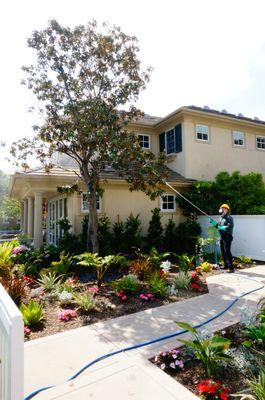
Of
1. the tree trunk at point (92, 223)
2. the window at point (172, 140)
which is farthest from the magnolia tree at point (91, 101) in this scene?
the window at point (172, 140)

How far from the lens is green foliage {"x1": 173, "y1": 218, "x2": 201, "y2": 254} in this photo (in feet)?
39.7

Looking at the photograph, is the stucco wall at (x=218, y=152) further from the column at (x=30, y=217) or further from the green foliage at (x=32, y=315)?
the green foliage at (x=32, y=315)

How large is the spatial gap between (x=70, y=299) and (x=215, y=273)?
4.88 meters

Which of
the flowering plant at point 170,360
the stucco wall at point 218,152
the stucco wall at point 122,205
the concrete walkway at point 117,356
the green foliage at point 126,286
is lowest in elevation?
the concrete walkway at point 117,356

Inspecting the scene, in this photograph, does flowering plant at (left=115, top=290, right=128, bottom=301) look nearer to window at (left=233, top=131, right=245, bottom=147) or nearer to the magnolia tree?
the magnolia tree

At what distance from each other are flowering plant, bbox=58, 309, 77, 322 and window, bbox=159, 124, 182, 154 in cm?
1052

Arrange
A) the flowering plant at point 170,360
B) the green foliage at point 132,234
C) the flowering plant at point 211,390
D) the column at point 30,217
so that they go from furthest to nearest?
the column at point 30,217, the green foliage at point 132,234, the flowering plant at point 170,360, the flowering plant at point 211,390

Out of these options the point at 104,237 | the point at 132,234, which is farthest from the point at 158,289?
the point at 132,234

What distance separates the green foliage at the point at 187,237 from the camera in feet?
39.7

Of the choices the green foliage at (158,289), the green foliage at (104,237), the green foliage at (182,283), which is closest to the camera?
the green foliage at (158,289)

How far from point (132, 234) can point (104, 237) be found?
1340 mm

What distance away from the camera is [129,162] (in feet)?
28.6

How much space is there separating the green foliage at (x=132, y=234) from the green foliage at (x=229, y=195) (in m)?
3.07

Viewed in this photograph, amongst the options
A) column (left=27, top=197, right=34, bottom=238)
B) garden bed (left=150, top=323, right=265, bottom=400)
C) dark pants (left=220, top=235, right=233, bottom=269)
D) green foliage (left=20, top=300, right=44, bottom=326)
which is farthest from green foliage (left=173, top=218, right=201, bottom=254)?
column (left=27, top=197, right=34, bottom=238)
